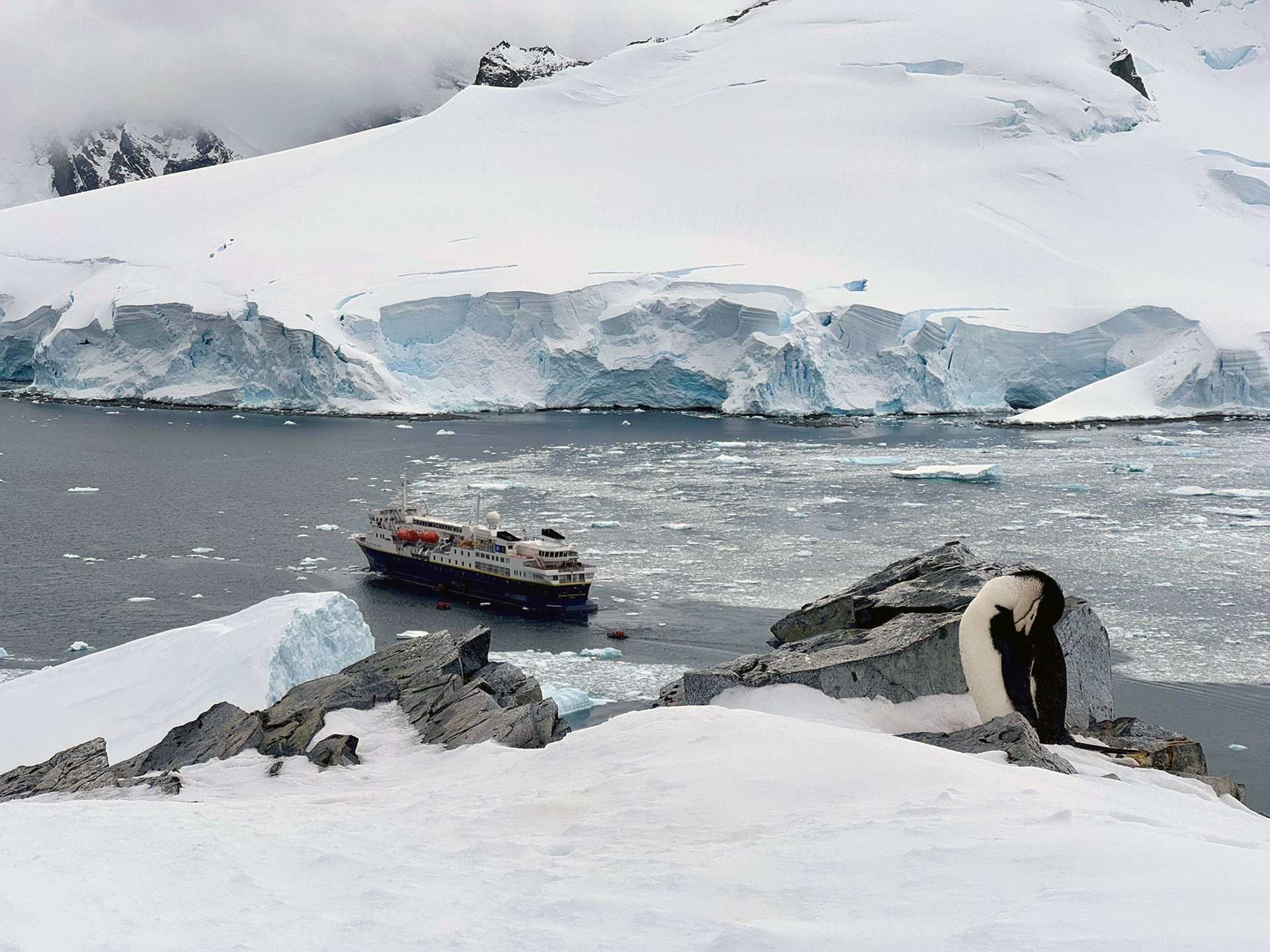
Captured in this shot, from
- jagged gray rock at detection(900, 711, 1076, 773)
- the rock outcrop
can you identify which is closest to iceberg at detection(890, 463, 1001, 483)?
the rock outcrop

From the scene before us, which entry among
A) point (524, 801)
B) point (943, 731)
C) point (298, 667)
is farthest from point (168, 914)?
point (298, 667)

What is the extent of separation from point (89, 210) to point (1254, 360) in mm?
52042

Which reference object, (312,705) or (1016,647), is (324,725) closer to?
(312,705)

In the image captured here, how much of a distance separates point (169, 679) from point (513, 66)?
77.6 m

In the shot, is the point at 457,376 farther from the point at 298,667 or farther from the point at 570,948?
the point at 570,948

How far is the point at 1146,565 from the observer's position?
2059 cm

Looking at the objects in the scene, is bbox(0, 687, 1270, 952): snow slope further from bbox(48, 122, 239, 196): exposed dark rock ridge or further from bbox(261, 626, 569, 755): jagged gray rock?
bbox(48, 122, 239, 196): exposed dark rock ridge

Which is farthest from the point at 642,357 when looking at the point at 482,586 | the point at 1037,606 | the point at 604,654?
the point at 1037,606

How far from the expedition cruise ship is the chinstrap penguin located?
1130 cm

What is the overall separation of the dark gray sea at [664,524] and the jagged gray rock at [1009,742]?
587 cm

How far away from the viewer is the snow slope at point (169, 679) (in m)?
10.7

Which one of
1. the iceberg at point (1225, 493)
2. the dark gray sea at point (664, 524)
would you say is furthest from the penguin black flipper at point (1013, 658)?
the iceberg at point (1225, 493)

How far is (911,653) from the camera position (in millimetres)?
8609

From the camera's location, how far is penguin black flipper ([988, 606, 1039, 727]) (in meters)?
7.97
